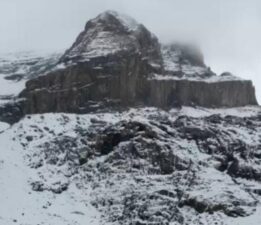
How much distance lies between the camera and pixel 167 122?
652 ft

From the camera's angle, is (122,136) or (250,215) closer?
(250,215)

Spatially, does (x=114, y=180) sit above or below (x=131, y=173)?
below

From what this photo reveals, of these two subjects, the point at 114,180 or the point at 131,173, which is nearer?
the point at 114,180

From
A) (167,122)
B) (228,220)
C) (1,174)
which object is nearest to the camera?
(228,220)

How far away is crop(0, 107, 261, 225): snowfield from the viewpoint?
17550 centimetres

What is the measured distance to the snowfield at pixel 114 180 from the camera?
576 feet

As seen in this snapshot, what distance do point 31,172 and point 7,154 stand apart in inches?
248

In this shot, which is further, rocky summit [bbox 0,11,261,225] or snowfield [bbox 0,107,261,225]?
rocky summit [bbox 0,11,261,225]

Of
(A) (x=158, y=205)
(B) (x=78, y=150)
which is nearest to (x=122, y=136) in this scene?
(B) (x=78, y=150)

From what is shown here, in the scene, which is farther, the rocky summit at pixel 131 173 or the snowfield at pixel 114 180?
the rocky summit at pixel 131 173

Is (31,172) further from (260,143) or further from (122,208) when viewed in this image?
(260,143)

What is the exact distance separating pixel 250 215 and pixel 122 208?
56.9ft

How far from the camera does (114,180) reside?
184250mm

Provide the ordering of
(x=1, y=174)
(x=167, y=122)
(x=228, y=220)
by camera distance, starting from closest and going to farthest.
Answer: (x=228, y=220), (x=1, y=174), (x=167, y=122)
